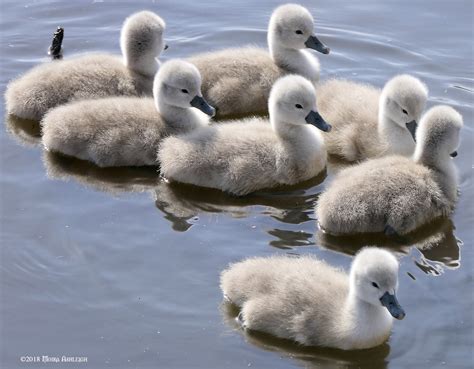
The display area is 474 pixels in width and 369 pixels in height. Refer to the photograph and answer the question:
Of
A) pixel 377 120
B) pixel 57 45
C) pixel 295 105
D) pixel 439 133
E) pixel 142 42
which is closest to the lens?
pixel 439 133

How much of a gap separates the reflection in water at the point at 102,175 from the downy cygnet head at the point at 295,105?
106cm

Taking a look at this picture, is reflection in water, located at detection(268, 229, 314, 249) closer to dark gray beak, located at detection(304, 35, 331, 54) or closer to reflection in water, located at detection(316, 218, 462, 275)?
reflection in water, located at detection(316, 218, 462, 275)

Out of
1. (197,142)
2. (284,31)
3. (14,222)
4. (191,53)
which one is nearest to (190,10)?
(191,53)

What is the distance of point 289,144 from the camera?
325 inches

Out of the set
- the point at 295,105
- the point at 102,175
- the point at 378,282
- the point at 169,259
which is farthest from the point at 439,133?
the point at 102,175

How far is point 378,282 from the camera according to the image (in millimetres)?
6402

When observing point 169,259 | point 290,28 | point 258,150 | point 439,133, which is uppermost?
point 290,28

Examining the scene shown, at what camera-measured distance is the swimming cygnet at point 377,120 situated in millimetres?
8500

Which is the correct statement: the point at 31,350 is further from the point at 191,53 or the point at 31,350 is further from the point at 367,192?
the point at 191,53

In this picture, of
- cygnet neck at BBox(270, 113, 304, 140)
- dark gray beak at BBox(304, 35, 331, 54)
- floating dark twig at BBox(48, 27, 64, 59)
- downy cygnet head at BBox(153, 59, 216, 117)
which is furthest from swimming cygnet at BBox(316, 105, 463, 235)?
floating dark twig at BBox(48, 27, 64, 59)

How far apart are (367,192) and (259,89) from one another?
6.86ft

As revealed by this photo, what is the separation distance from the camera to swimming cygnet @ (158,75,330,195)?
8.07 metres

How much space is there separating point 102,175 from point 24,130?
3.54ft

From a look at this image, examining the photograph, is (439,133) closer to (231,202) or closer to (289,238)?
(289,238)
